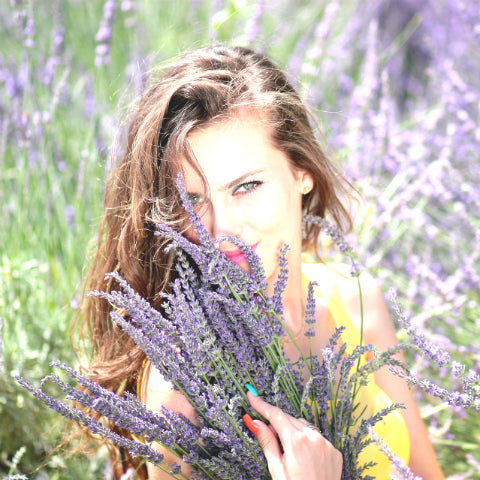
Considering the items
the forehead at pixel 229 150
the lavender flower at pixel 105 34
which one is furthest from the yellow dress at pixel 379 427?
the lavender flower at pixel 105 34

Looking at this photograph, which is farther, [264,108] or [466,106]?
[466,106]

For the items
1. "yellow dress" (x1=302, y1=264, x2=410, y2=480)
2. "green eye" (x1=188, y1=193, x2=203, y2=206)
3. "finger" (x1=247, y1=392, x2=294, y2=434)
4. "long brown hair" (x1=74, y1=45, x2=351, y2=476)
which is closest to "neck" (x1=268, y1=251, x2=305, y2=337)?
"yellow dress" (x1=302, y1=264, x2=410, y2=480)

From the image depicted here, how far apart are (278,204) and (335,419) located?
505 mm

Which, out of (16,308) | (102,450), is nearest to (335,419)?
(102,450)

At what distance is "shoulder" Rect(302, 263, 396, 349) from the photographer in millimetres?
1828

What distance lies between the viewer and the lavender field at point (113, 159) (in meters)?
1.98

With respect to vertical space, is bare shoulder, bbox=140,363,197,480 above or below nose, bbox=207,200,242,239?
below

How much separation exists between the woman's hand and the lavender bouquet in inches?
1.1

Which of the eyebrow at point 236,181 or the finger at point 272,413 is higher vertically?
the eyebrow at point 236,181

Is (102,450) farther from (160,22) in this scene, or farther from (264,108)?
(160,22)

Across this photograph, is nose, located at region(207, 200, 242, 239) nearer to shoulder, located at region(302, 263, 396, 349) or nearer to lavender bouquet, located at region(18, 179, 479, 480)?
lavender bouquet, located at region(18, 179, 479, 480)

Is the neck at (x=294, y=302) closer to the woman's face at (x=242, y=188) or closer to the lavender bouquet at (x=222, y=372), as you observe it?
the woman's face at (x=242, y=188)

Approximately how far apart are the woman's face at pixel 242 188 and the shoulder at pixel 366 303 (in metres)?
0.42

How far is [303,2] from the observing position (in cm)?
411
